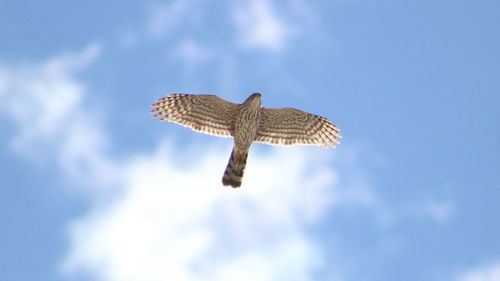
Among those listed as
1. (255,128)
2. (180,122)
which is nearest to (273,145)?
(255,128)

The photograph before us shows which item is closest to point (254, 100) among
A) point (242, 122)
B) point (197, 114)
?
point (242, 122)

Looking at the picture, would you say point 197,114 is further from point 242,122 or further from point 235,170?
point 235,170

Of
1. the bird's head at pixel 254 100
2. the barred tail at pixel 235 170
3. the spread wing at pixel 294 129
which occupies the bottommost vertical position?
the barred tail at pixel 235 170

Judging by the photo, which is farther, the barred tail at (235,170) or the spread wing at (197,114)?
the spread wing at (197,114)

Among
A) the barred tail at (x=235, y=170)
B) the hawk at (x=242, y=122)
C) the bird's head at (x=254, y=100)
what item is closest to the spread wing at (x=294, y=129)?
the hawk at (x=242, y=122)

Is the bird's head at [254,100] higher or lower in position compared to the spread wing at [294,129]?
lower

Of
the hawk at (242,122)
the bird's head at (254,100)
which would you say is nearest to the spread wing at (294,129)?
the hawk at (242,122)

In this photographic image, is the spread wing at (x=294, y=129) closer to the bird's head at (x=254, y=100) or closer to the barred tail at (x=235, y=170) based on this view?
the bird's head at (x=254, y=100)

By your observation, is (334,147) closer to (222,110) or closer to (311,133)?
(311,133)
